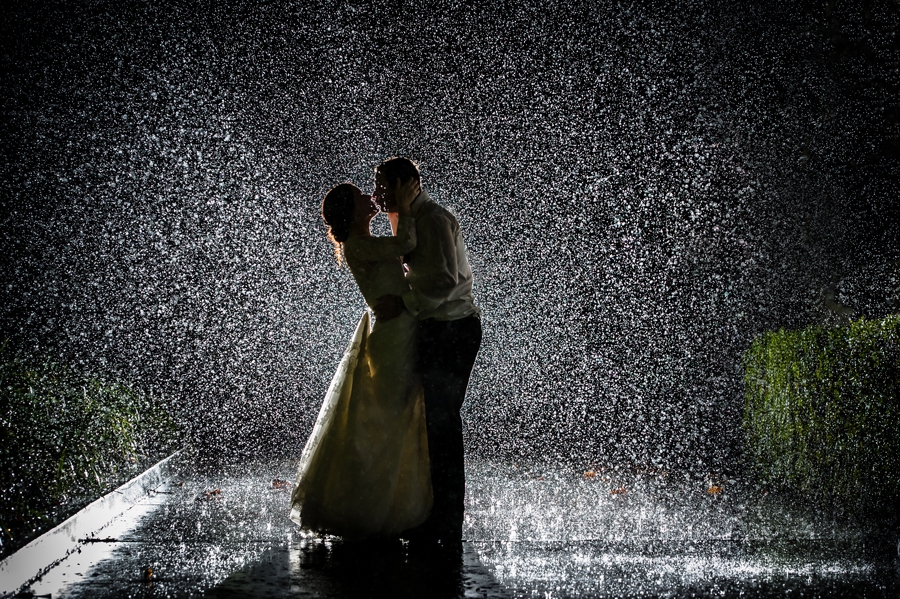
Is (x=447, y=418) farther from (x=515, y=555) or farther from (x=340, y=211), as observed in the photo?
(x=340, y=211)

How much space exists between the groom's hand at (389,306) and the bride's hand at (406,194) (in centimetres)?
48

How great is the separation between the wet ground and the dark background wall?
446cm

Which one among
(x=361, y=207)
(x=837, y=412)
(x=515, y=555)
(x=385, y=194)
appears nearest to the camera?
(x=515, y=555)

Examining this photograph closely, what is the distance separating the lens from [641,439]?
10258 millimetres

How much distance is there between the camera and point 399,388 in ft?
13.7

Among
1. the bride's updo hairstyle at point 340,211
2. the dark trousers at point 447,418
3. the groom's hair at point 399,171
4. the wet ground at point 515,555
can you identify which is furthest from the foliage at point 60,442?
the groom's hair at point 399,171

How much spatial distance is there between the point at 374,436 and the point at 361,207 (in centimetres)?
132

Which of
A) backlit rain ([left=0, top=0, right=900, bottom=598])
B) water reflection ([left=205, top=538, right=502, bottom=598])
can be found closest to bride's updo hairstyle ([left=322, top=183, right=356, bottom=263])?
water reflection ([left=205, top=538, right=502, bottom=598])

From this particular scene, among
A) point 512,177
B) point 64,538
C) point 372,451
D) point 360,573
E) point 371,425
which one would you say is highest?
point 512,177

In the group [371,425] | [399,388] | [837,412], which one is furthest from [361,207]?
[837,412]

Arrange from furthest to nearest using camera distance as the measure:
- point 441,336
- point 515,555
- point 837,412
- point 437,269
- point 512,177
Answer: point 512,177 < point 837,412 < point 441,336 < point 437,269 < point 515,555

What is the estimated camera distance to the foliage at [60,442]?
4.16m

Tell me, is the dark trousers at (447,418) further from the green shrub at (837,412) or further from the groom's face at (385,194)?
the green shrub at (837,412)

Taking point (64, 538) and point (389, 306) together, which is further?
point (389, 306)
